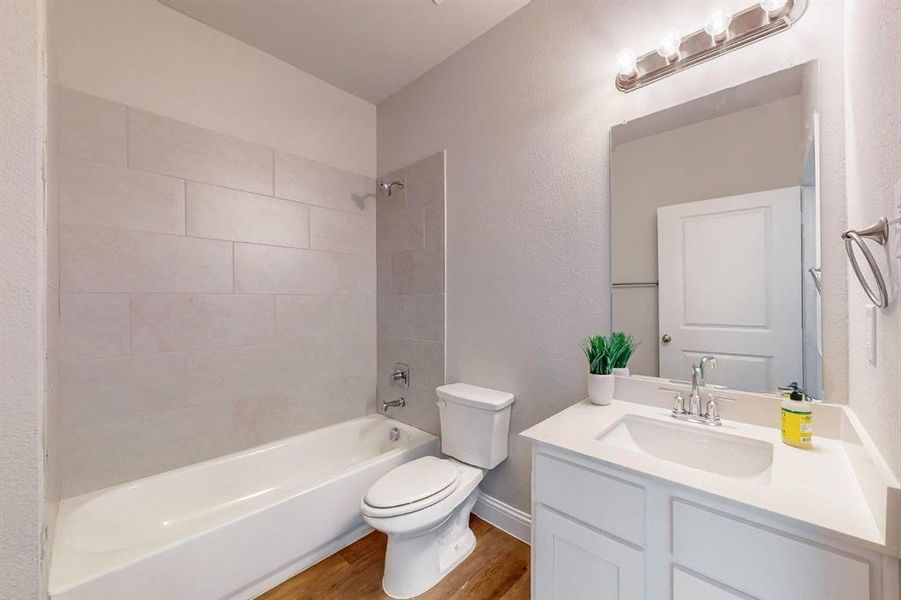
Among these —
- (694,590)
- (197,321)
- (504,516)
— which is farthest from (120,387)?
(694,590)

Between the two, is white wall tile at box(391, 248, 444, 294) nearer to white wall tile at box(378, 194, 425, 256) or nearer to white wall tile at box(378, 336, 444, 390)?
white wall tile at box(378, 194, 425, 256)

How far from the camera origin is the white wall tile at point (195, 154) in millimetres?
1687

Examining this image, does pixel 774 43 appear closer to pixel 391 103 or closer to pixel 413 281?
pixel 413 281

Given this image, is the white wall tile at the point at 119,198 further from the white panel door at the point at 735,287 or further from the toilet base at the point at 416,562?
the white panel door at the point at 735,287

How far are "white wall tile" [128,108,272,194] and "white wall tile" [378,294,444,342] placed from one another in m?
1.03

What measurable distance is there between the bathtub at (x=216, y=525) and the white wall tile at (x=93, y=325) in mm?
622

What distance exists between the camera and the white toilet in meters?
1.42

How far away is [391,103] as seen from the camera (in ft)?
8.16

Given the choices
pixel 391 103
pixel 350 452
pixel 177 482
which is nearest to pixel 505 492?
pixel 350 452

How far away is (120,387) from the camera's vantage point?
164 centimetres

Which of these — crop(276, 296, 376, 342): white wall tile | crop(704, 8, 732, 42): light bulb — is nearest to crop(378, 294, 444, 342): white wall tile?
crop(276, 296, 376, 342): white wall tile

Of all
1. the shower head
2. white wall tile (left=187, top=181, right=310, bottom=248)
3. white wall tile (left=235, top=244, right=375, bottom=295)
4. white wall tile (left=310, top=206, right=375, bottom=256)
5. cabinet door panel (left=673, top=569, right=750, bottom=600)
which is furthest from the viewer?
the shower head

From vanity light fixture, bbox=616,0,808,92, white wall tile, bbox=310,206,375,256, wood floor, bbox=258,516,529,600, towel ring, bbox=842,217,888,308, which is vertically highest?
vanity light fixture, bbox=616,0,808,92

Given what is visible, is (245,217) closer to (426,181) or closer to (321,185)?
(321,185)
